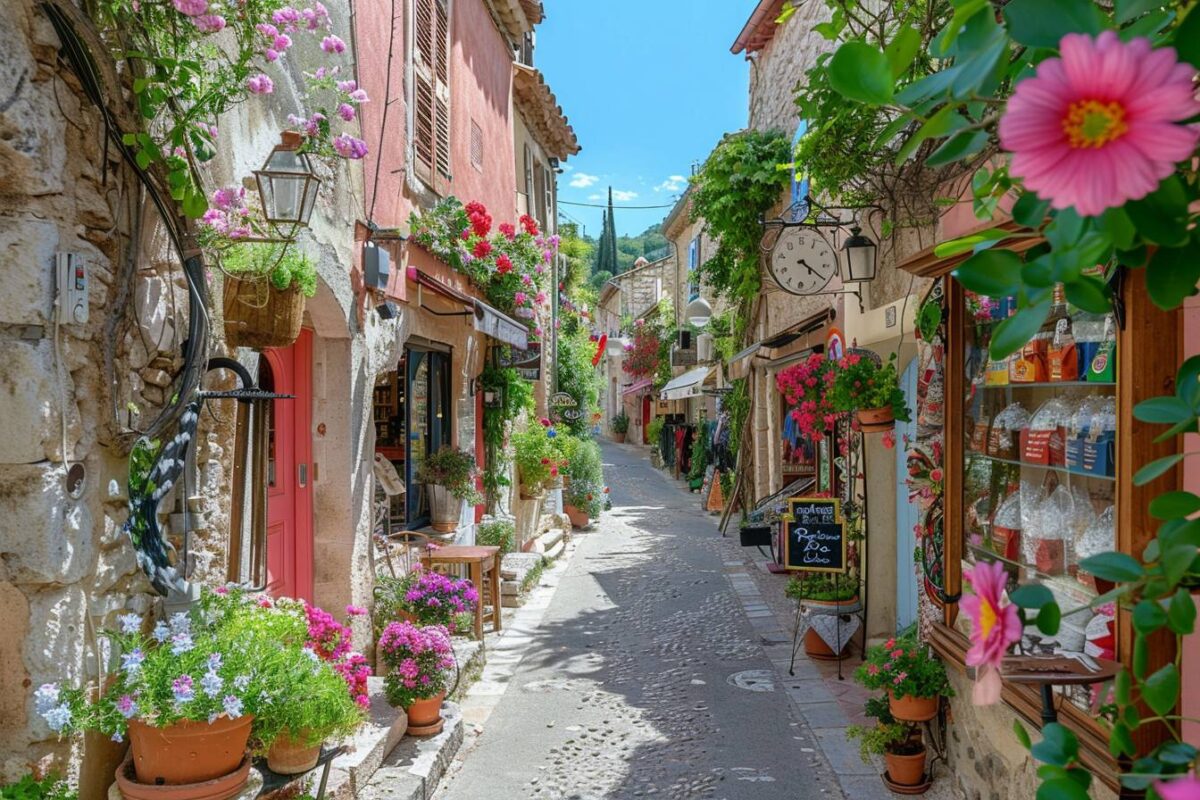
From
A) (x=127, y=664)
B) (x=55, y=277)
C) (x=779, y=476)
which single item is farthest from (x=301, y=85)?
(x=779, y=476)

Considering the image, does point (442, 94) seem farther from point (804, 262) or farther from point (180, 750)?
point (180, 750)

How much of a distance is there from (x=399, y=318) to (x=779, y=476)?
695cm

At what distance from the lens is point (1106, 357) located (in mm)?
3158

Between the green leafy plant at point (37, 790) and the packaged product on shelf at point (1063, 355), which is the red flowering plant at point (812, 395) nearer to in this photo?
the packaged product on shelf at point (1063, 355)

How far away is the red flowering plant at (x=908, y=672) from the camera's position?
456 cm

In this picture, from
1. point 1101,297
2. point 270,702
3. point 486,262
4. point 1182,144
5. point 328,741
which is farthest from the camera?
point 486,262

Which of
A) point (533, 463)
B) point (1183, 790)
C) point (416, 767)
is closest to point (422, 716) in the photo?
point (416, 767)

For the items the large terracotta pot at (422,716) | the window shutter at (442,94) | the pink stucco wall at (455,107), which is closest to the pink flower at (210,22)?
the pink stucco wall at (455,107)

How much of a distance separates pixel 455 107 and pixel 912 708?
6.81m

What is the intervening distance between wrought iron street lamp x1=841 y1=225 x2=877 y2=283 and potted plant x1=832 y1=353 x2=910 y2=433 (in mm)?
1136

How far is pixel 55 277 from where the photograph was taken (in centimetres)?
280

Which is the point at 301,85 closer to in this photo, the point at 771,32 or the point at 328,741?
the point at 328,741

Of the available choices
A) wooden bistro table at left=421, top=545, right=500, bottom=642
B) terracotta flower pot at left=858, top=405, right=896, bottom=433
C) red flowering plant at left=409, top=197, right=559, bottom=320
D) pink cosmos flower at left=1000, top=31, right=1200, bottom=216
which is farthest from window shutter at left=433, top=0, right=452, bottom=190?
pink cosmos flower at left=1000, top=31, right=1200, bottom=216

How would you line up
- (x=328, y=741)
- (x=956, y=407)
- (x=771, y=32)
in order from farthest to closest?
(x=771, y=32)
(x=956, y=407)
(x=328, y=741)
